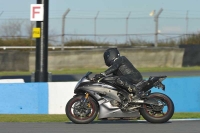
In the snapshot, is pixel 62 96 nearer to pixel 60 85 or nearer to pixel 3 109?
pixel 60 85

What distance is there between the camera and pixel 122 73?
989 cm

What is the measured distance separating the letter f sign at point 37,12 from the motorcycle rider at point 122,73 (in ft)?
19.5

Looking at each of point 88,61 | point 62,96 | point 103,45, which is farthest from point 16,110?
point 103,45

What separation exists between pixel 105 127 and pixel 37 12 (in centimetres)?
706

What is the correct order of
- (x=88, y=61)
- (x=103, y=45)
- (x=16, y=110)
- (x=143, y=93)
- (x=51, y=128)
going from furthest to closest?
(x=103, y=45)
(x=88, y=61)
(x=16, y=110)
(x=143, y=93)
(x=51, y=128)

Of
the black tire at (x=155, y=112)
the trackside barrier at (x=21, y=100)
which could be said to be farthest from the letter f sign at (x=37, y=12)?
the black tire at (x=155, y=112)

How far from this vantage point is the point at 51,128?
9039 millimetres

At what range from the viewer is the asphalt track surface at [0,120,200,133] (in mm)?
8664

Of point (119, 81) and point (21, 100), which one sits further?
point (21, 100)

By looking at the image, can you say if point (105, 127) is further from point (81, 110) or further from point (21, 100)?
point (21, 100)

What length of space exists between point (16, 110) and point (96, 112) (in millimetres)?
4137

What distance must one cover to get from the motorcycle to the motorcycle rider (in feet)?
0.31

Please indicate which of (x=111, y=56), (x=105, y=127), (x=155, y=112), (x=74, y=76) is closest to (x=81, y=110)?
(x=105, y=127)

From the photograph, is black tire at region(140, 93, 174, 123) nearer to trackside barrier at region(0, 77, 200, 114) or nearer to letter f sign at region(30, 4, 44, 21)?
trackside barrier at region(0, 77, 200, 114)
